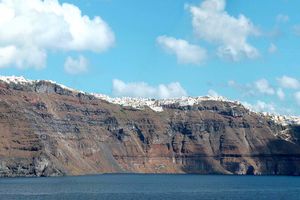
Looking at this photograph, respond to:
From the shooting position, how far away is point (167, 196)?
15200cm

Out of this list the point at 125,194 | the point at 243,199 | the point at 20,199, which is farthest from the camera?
the point at 125,194

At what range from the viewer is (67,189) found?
557ft

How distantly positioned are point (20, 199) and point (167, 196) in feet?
107

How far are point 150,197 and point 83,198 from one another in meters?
14.8

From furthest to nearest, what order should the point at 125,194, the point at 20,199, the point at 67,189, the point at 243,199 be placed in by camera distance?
the point at 67,189, the point at 125,194, the point at 243,199, the point at 20,199

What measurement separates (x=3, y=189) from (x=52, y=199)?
3190cm

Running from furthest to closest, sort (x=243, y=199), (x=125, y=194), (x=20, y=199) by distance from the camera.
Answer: (x=125, y=194), (x=243, y=199), (x=20, y=199)

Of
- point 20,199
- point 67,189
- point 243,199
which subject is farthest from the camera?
point 67,189

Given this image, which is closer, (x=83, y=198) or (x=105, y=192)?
(x=83, y=198)

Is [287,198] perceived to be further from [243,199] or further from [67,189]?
[67,189]

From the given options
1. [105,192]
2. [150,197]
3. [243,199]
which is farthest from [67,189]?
[243,199]

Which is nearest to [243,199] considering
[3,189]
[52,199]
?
[52,199]

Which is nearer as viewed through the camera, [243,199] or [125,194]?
[243,199]

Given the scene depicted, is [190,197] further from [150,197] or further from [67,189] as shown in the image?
[67,189]
